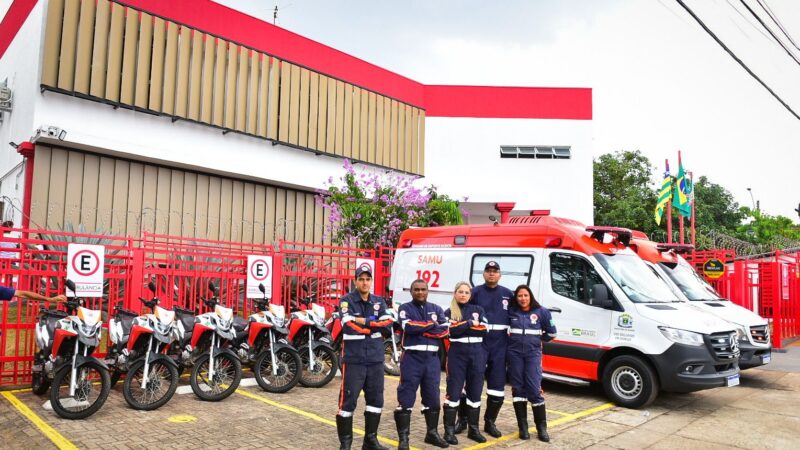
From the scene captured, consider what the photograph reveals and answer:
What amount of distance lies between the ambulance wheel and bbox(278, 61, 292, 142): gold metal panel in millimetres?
13528

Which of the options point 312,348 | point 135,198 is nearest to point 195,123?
point 135,198

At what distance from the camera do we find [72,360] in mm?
6367

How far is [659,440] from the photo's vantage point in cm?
630

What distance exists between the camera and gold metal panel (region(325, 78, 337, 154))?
20227mm

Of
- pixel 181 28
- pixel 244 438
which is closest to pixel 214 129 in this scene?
pixel 181 28

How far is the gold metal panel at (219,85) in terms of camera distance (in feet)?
56.1

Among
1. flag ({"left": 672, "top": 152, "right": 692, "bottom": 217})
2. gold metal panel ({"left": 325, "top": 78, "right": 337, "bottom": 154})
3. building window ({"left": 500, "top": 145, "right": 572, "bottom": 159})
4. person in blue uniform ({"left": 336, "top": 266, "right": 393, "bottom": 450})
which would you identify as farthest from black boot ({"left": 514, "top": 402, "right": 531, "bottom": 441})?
building window ({"left": 500, "top": 145, "right": 572, "bottom": 159})

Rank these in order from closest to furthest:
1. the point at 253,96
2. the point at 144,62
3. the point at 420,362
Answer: the point at 420,362, the point at 144,62, the point at 253,96

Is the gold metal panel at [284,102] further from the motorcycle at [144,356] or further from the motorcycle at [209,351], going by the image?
the motorcycle at [144,356]

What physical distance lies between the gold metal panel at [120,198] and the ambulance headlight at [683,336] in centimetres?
1320

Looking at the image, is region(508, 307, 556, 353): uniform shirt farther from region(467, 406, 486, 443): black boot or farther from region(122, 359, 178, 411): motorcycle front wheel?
region(122, 359, 178, 411): motorcycle front wheel

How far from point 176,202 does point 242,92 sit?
3.92 m

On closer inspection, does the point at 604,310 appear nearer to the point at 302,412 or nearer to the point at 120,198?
the point at 302,412

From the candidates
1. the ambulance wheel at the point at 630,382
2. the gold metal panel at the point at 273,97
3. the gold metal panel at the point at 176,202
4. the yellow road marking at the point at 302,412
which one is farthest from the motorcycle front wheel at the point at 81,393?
the gold metal panel at the point at 273,97
